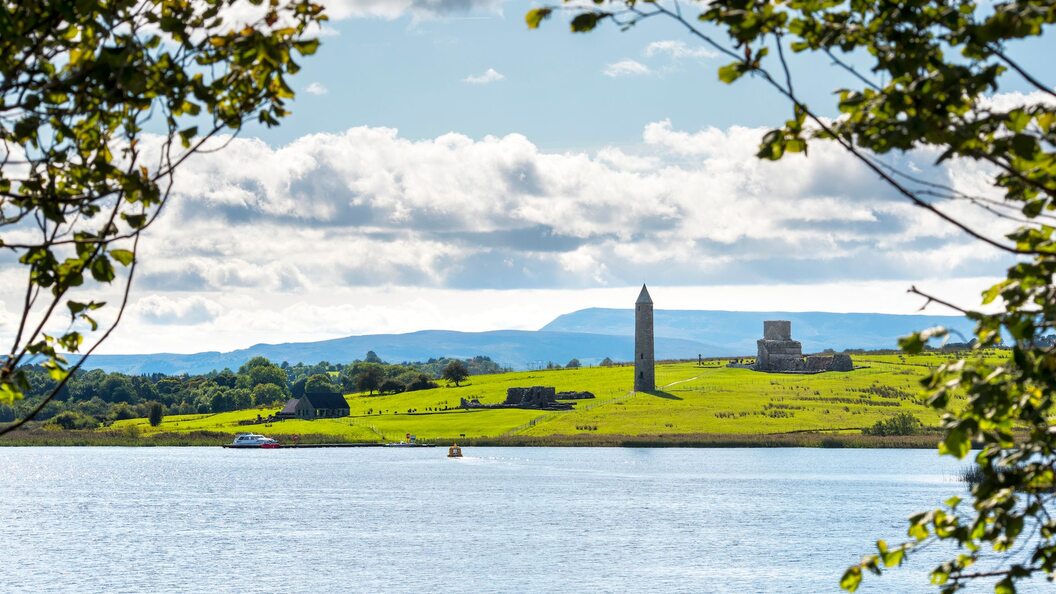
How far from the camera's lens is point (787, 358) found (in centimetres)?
16712

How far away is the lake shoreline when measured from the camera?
110938mm

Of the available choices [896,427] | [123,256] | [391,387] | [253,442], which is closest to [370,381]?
[391,387]

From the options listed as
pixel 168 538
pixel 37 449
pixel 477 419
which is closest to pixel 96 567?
pixel 168 538

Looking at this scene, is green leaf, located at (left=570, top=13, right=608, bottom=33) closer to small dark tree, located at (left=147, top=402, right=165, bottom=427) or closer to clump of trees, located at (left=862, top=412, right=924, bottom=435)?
clump of trees, located at (left=862, top=412, right=924, bottom=435)

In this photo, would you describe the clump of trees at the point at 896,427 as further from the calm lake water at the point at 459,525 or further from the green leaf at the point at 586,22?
the green leaf at the point at 586,22

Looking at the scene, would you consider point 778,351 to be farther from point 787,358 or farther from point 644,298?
point 644,298

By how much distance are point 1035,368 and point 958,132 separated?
4.85 feet

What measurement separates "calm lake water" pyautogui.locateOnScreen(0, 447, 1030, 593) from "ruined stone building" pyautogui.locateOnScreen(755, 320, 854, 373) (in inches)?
2299

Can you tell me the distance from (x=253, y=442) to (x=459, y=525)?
245 feet

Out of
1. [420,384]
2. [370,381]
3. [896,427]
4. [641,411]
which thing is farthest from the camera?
[370,381]

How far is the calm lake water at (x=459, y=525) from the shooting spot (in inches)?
1679

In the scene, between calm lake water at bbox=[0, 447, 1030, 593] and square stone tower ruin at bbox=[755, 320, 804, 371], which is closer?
calm lake water at bbox=[0, 447, 1030, 593]

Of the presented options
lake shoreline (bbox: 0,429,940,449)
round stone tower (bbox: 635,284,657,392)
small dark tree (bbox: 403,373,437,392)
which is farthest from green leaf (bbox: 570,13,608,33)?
small dark tree (bbox: 403,373,437,392)

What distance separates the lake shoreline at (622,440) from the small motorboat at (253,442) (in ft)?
5.98
